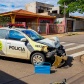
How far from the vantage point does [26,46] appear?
9.08 meters

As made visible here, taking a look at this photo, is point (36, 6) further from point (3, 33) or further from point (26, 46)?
point (26, 46)

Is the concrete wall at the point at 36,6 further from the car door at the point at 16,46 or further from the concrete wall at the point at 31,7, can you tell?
the car door at the point at 16,46

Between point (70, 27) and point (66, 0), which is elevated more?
point (66, 0)

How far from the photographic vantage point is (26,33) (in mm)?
9562

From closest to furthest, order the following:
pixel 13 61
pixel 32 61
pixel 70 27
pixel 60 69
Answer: pixel 60 69
pixel 32 61
pixel 13 61
pixel 70 27

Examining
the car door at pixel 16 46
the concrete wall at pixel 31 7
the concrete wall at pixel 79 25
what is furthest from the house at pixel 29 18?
the car door at pixel 16 46

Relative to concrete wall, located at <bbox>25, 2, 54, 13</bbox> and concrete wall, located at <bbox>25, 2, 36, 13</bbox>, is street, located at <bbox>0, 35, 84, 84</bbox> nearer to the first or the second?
concrete wall, located at <bbox>25, 2, 54, 13</bbox>

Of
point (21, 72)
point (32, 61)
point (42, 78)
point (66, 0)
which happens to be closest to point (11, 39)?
point (32, 61)

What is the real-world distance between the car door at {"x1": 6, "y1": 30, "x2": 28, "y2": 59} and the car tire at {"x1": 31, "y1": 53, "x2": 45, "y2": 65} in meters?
0.38

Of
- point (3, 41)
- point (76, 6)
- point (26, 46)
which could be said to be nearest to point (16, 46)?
point (26, 46)

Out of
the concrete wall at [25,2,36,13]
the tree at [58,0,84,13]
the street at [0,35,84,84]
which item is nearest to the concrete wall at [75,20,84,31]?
the tree at [58,0,84,13]

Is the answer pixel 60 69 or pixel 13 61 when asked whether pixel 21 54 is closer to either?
pixel 13 61

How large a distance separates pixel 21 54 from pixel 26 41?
60 cm

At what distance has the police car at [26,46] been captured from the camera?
8789mm
